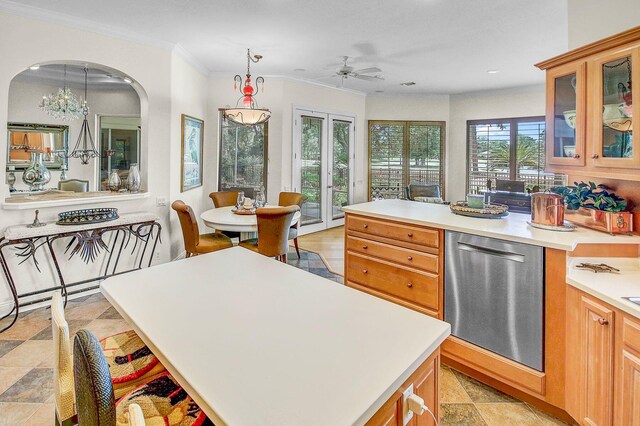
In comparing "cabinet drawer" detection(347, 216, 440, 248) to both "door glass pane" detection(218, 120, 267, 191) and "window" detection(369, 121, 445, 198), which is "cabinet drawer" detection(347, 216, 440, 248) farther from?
"window" detection(369, 121, 445, 198)

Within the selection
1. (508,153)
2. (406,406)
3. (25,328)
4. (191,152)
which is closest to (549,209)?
(406,406)

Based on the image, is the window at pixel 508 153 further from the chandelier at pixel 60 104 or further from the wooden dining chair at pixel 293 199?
the chandelier at pixel 60 104

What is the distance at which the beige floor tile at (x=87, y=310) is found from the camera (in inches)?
125

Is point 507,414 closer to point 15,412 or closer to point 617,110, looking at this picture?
point 617,110

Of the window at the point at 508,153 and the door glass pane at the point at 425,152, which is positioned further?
the door glass pane at the point at 425,152

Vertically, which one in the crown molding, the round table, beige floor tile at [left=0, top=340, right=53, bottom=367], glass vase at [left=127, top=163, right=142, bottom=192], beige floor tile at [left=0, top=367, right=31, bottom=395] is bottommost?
beige floor tile at [left=0, top=367, right=31, bottom=395]

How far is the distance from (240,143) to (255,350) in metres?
5.19

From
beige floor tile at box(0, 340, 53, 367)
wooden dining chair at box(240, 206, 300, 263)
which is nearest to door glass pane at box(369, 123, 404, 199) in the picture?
wooden dining chair at box(240, 206, 300, 263)

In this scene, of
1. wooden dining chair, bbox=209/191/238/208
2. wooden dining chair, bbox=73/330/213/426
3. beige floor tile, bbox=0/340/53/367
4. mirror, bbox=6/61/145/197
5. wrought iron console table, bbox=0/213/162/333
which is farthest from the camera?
mirror, bbox=6/61/145/197

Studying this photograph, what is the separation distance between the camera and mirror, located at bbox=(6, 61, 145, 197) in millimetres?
5449

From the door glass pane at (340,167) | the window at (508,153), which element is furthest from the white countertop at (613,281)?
the door glass pane at (340,167)

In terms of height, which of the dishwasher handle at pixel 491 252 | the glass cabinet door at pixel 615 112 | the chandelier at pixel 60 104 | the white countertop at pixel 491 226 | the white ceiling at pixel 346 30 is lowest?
the dishwasher handle at pixel 491 252

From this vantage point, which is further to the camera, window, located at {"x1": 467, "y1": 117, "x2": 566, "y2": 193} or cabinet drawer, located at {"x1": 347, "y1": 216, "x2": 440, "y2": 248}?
window, located at {"x1": 467, "y1": 117, "x2": 566, "y2": 193}

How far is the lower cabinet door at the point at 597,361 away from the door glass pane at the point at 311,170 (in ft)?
16.5
